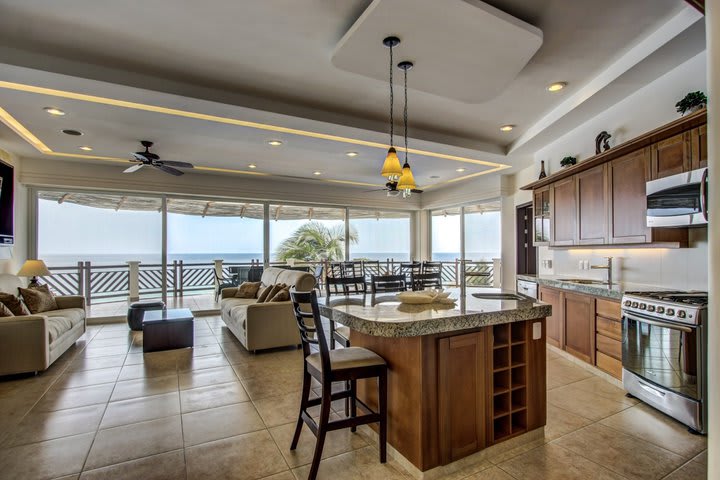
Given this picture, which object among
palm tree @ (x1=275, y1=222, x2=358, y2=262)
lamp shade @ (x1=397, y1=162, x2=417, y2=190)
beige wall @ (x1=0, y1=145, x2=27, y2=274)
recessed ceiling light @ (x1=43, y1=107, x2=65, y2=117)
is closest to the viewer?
lamp shade @ (x1=397, y1=162, x2=417, y2=190)

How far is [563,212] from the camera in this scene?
4.52 metres

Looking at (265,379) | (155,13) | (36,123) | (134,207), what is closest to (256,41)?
(155,13)

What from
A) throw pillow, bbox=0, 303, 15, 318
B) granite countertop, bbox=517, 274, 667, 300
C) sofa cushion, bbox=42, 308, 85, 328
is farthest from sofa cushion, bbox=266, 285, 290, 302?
granite countertop, bbox=517, 274, 667, 300

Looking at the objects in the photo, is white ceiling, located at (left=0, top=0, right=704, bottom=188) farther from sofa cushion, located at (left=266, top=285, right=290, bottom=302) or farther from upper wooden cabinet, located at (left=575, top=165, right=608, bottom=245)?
sofa cushion, located at (left=266, top=285, right=290, bottom=302)

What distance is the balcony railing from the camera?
6496 mm

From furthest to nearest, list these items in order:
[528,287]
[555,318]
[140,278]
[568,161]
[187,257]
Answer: [187,257]
[140,278]
[528,287]
[568,161]
[555,318]

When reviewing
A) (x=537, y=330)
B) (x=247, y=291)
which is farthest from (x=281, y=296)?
(x=537, y=330)

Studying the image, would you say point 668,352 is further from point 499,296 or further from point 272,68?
point 272,68

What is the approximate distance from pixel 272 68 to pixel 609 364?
12.9 ft

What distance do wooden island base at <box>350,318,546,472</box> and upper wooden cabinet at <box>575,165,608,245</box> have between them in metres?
2.03

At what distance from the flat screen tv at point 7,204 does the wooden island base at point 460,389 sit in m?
5.52

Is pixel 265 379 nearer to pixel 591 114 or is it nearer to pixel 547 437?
pixel 547 437

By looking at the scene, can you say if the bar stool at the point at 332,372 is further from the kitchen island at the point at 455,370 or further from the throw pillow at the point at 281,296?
the throw pillow at the point at 281,296

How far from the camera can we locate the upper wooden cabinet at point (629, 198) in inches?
129
